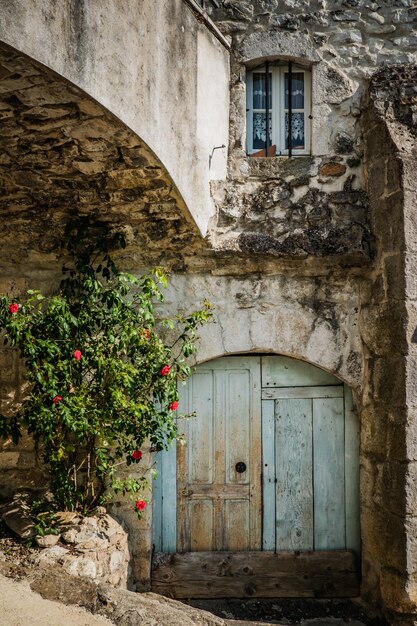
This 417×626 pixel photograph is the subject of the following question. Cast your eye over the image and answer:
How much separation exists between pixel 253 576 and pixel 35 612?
186cm

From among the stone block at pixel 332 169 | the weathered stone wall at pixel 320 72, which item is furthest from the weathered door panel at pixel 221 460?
the stone block at pixel 332 169

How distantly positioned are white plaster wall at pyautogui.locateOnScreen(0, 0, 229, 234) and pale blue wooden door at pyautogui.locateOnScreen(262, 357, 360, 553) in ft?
4.90

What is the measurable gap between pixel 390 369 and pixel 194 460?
1655mm

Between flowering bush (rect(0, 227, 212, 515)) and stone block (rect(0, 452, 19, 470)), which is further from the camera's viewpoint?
stone block (rect(0, 452, 19, 470))

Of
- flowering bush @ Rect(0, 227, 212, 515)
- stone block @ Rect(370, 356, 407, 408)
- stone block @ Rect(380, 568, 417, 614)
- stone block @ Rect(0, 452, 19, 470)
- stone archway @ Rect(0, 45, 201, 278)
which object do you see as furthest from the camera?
Answer: stone block @ Rect(0, 452, 19, 470)

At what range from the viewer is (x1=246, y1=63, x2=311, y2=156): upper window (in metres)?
4.63

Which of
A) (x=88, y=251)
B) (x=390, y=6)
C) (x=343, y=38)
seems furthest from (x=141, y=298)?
(x=390, y=6)

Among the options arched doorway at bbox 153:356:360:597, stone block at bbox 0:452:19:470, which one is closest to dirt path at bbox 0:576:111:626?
stone block at bbox 0:452:19:470

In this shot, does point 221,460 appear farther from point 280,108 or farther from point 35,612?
point 280,108

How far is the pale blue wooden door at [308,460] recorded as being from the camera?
4648 millimetres

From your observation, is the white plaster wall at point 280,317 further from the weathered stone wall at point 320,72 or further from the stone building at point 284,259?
the weathered stone wall at point 320,72

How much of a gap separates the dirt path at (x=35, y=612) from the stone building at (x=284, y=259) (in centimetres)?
112

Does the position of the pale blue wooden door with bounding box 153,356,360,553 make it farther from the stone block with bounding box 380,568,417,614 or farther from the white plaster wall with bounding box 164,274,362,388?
the stone block with bounding box 380,568,417,614

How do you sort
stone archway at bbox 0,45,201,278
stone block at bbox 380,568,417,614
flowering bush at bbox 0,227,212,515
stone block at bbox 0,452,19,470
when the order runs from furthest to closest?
stone block at bbox 0,452,19,470, stone block at bbox 380,568,417,614, flowering bush at bbox 0,227,212,515, stone archway at bbox 0,45,201,278
